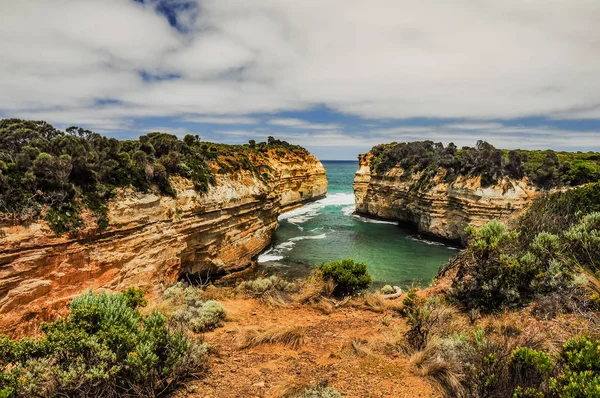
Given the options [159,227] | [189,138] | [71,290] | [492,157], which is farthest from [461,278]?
[492,157]

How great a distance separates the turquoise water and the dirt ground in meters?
11.6

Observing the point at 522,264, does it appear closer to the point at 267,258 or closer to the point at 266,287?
the point at 266,287

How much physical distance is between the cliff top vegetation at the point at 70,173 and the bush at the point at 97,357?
7450 mm

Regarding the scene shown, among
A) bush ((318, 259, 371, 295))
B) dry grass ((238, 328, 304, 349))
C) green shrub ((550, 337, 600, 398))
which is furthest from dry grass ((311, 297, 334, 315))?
green shrub ((550, 337, 600, 398))

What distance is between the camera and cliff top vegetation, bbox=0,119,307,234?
10859mm

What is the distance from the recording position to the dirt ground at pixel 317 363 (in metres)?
5.21

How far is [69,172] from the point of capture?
12.2m

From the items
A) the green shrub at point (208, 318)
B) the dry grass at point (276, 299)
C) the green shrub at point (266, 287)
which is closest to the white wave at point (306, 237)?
the green shrub at point (266, 287)

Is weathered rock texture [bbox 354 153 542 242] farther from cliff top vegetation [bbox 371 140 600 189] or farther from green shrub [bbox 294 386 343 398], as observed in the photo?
green shrub [bbox 294 386 343 398]

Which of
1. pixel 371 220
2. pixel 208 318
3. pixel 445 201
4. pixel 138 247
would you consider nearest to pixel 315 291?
pixel 208 318

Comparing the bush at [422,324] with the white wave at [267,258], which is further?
the white wave at [267,258]

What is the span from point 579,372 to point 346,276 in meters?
8.33

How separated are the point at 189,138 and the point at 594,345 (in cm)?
2378

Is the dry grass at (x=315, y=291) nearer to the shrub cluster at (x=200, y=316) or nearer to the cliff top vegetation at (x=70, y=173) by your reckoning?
the shrub cluster at (x=200, y=316)
